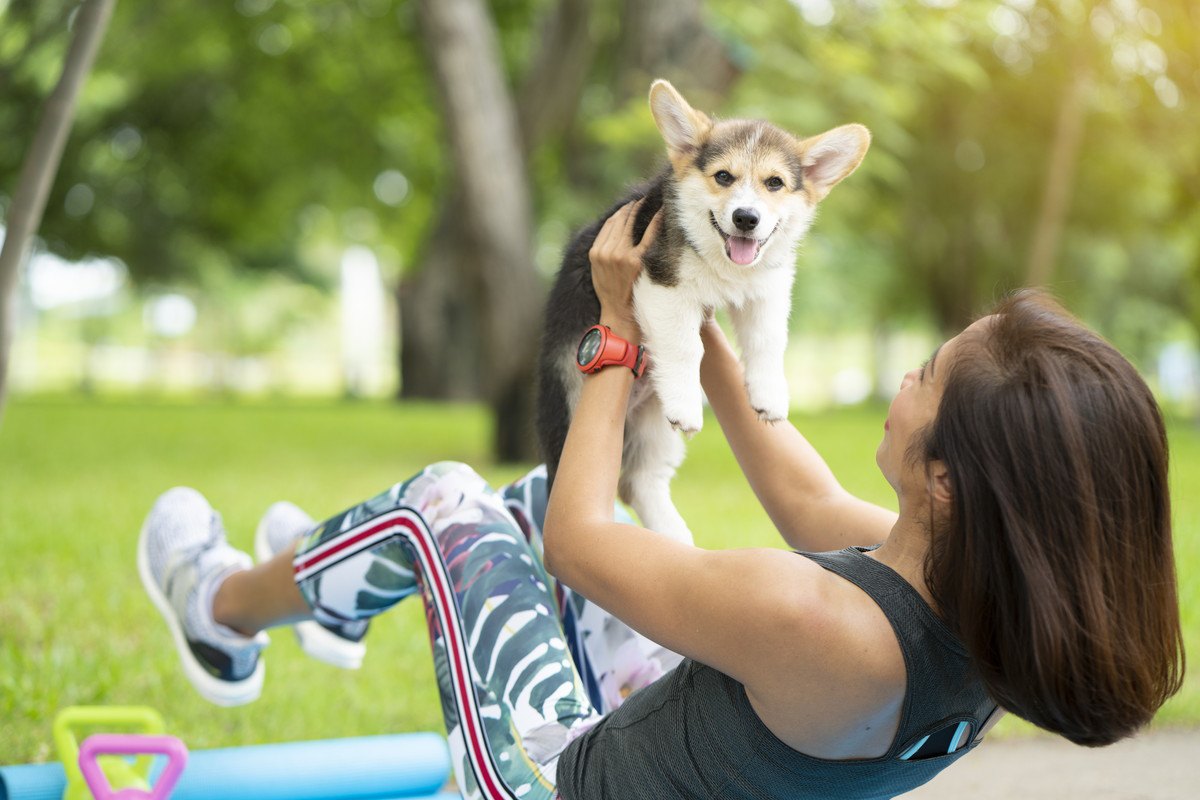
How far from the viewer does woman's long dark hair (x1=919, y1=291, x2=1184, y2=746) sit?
1460mm

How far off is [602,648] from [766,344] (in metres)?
0.73

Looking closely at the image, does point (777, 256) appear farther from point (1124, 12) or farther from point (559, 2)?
point (1124, 12)

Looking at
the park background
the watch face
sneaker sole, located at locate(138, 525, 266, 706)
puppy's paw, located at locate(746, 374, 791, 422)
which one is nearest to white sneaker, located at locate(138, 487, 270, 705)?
sneaker sole, located at locate(138, 525, 266, 706)

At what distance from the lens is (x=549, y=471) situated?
2.38 metres

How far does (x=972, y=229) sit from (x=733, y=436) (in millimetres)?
19554

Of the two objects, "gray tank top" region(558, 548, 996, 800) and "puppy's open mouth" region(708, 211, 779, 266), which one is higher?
"puppy's open mouth" region(708, 211, 779, 266)

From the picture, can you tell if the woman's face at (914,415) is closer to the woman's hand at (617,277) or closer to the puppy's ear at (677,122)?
the woman's hand at (617,277)

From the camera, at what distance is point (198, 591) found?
2.55 meters

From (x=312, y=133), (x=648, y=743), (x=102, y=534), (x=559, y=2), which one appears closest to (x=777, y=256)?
(x=648, y=743)

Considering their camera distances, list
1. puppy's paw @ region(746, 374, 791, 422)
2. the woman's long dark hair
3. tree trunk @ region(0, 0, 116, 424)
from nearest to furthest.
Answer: the woman's long dark hair, puppy's paw @ region(746, 374, 791, 422), tree trunk @ region(0, 0, 116, 424)

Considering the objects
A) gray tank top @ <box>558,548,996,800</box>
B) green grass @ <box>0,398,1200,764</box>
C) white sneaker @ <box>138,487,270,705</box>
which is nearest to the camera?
gray tank top @ <box>558,548,996,800</box>

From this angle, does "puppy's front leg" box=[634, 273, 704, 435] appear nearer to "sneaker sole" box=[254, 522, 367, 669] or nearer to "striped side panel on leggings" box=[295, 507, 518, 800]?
"striped side panel on leggings" box=[295, 507, 518, 800]

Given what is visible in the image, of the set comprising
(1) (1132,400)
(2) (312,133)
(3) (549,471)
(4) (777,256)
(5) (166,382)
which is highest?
(2) (312,133)

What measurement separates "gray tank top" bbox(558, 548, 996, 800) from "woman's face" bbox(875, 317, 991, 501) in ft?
0.42
